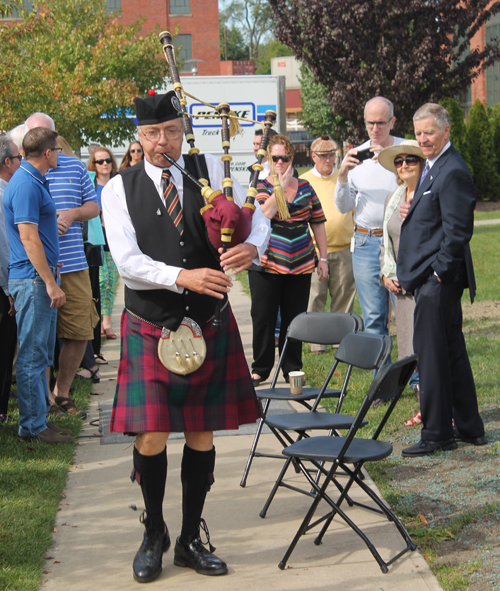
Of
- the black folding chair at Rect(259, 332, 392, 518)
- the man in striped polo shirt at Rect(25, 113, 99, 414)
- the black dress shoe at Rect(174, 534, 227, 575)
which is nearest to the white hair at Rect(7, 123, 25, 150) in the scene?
the man in striped polo shirt at Rect(25, 113, 99, 414)

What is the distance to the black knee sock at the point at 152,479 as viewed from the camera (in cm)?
337

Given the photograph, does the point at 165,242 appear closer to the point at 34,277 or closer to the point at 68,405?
the point at 34,277

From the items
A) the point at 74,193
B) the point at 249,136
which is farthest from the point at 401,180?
the point at 249,136

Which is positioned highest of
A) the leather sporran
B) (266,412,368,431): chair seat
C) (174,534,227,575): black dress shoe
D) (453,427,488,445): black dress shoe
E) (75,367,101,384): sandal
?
the leather sporran

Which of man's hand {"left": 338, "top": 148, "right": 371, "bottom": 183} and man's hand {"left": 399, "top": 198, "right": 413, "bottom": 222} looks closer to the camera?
man's hand {"left": 399, "top": 198, "right": 413, "bottom": 222}

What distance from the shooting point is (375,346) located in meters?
4.12

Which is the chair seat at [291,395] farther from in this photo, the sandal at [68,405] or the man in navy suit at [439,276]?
the sandal at [68,405]

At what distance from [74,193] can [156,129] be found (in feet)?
9.12

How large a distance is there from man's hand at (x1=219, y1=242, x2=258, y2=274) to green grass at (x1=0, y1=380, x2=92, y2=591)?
5.46 feet

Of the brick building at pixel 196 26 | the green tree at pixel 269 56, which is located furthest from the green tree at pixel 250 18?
the brick building at pixel 196 26

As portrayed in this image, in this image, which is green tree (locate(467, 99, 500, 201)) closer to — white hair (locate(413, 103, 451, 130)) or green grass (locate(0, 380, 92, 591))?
white hair (locate(413, 103, 451, 130))

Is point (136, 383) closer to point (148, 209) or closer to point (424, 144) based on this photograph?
point (148, 209)

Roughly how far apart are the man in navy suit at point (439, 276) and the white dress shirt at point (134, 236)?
161cm

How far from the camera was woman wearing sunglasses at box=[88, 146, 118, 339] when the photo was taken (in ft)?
26.5
